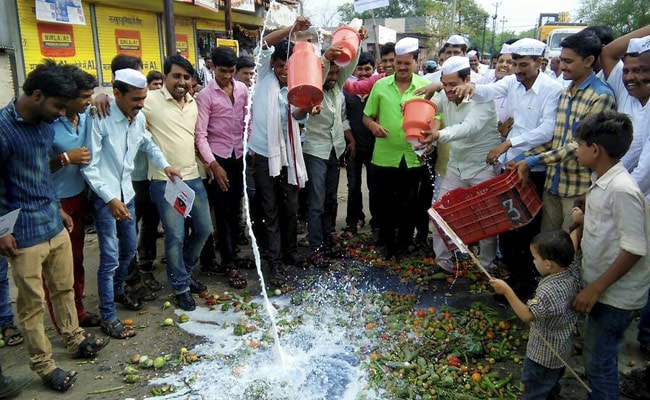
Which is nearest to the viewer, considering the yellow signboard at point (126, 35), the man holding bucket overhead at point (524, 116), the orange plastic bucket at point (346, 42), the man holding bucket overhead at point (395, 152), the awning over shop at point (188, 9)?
the man holding bucket overhead at point (524, 116)

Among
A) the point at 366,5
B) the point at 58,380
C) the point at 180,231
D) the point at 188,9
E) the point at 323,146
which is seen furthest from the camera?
the point at 188,9

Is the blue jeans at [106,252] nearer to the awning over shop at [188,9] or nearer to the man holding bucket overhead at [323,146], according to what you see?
the man holding bucket overhead at [323,146]

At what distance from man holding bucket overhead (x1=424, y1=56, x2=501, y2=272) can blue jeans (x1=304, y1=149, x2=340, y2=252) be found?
119 centimetres

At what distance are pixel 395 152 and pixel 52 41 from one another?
677 cm

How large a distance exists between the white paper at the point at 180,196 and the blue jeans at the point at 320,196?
1454 mm

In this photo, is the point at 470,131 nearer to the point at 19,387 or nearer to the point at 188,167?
the point at 188,167

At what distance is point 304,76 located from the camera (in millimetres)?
3688

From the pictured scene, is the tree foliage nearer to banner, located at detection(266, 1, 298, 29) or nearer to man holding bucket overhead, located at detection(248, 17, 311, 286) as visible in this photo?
banner, located at detection(266, 1, 298, 29)

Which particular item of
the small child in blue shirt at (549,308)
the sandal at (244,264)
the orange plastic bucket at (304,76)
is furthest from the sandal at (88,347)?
the small child in blue shirt at (549,308)

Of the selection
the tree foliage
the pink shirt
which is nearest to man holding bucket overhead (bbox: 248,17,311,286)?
the pink shirt

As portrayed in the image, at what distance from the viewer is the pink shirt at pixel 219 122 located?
4.31 meters

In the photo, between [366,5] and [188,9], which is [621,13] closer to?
[188,9]

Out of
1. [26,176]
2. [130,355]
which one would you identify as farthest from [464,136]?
[26,176]

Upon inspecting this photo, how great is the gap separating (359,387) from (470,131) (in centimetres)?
237
